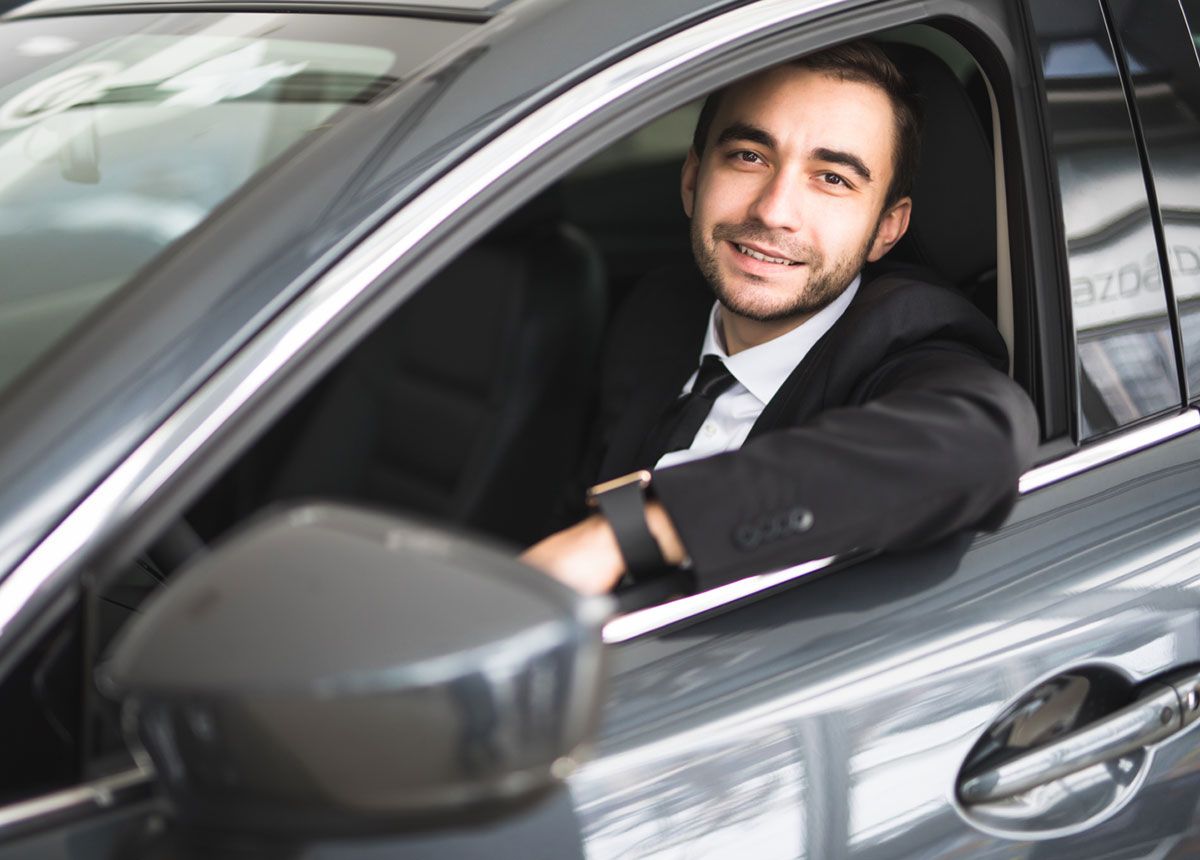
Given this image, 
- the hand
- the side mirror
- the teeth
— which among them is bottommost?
the side mirror

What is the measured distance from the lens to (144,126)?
4.58 feet

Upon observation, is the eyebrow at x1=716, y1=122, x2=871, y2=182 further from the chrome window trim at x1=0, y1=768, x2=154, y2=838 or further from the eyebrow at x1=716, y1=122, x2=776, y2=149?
the chrome window trim at x1=0, y1=768, x2=154, y2=838

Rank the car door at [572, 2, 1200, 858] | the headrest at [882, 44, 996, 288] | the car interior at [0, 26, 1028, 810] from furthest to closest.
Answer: the car interior at [0, 26, 1028, 810] → the headrest at [882, 44, 996, 288] → the car door at [572, 2, 1200, 858]

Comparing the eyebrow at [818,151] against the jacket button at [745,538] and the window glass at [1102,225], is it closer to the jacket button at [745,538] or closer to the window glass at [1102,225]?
the window glass at [1102,225]

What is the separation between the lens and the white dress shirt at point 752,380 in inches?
72.9

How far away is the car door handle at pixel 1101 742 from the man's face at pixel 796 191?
71cm

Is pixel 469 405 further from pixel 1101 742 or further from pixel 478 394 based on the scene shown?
pixel 1101 742

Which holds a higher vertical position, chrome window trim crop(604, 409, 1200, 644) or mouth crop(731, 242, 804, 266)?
mouth crop(731, 242, 804, 266)

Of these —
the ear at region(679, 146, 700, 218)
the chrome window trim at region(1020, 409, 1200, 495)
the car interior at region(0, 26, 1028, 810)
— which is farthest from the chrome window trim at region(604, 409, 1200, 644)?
the car interior at region(0, 26, 1028, 810)

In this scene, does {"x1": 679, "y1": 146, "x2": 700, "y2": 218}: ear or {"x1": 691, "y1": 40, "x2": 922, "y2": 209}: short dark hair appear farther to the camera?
{"x1": 679, "y1": 146, "x2": 700, "y2": 218}: ear

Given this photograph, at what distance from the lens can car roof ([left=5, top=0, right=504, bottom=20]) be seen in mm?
1313

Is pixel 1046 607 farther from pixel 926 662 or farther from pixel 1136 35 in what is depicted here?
pixel 1136 35

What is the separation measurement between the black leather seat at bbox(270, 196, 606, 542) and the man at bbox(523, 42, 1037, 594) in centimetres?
76

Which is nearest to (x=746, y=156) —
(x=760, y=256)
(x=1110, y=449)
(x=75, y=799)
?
(x=760, y=256)
